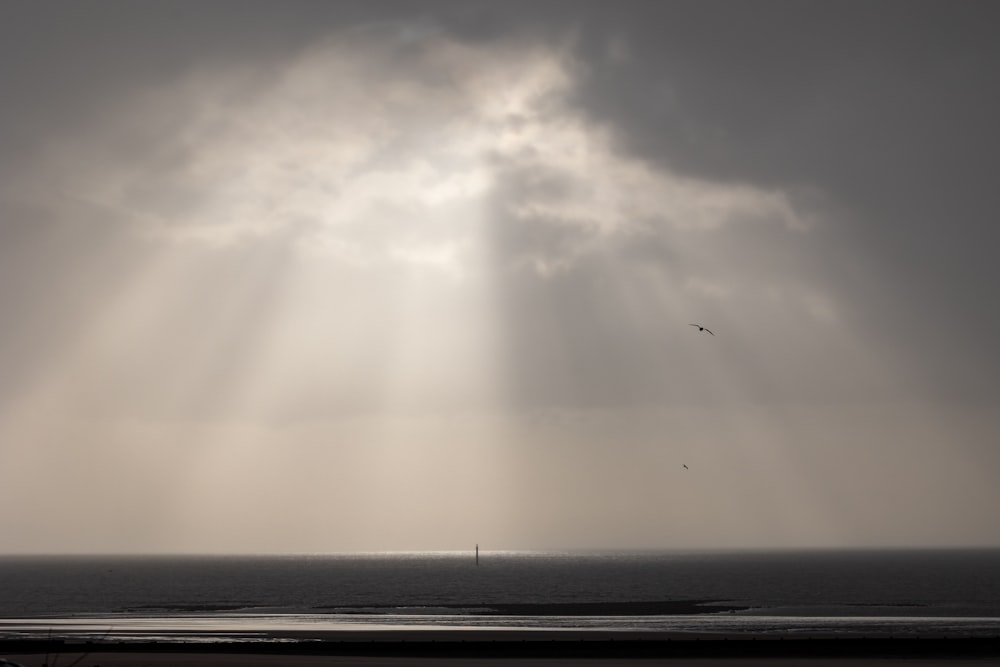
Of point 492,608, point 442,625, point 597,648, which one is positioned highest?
point 492,608

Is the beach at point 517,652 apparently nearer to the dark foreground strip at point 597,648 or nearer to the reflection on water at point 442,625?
the dark foreground strip at point 597,648

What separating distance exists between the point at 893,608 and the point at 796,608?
11.4 meters

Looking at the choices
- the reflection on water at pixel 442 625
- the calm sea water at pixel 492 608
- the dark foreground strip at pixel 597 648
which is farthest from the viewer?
the calm sea water at pixel 492 608

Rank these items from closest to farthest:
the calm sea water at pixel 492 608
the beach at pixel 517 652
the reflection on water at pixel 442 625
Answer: the beach at pixel 517 652 < the reflection on water at pixel 442 625 < the calm sea water at pixel 492 608

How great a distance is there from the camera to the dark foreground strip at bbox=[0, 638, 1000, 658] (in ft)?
215

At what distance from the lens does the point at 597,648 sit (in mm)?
68375

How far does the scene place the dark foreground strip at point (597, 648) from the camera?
6556cm

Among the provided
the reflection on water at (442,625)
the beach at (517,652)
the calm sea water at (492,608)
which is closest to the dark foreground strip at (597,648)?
the beach at (517,652)

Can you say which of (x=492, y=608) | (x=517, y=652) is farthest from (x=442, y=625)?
(x=492, y=608)

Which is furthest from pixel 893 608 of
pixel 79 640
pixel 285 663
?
pixel 79 640

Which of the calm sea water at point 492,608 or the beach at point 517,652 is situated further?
the calm sea water at point 492,608

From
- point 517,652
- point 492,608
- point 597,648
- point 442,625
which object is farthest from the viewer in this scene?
point 492,608

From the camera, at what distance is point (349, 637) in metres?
78.9

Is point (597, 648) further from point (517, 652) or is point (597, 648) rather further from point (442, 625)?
point (442, 625)
